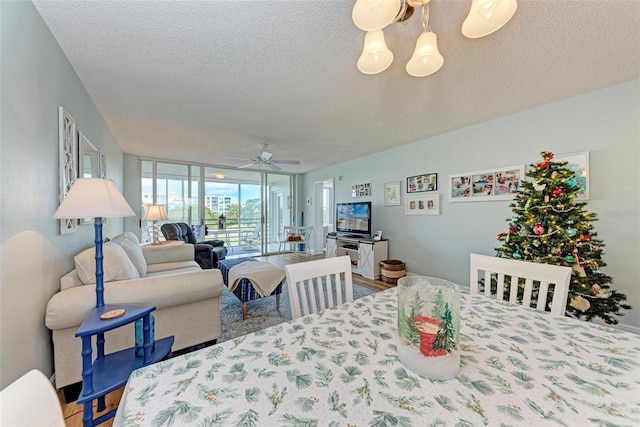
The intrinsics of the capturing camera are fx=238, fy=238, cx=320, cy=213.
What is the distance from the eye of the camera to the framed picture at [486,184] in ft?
9.61

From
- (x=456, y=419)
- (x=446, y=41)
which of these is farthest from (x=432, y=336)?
(x=446, y=41)

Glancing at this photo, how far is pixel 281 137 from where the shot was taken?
3734 millimetres

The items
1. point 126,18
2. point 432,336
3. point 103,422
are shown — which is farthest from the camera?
point 126,18

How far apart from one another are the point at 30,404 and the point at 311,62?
216 cm

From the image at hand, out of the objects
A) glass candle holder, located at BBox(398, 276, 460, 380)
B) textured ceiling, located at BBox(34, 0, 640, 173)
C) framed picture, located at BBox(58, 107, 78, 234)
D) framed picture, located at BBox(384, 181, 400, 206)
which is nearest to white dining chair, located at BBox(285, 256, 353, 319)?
glass candle holder, located at BBox(398, 276, 460, 380)

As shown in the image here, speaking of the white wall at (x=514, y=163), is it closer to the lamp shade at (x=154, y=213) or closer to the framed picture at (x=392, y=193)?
the framed picture at (x=392, y=193)

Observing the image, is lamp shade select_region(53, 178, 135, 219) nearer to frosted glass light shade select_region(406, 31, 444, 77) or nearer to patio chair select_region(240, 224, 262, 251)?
frosted glass light shade select_region(406, 31, 444, 77)

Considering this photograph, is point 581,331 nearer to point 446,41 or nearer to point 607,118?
point 446,41

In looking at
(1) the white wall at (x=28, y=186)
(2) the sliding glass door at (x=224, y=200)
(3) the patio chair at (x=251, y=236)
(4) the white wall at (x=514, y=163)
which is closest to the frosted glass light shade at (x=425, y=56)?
(1) the white wall at (x=28, y=186)

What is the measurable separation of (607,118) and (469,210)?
1.52 m

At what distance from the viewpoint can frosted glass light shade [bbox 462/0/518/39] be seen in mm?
898

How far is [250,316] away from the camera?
268cm

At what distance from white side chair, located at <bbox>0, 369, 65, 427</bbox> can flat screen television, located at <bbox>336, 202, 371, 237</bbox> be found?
4321 mm

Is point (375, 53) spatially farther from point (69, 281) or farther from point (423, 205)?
point (423, 205)
